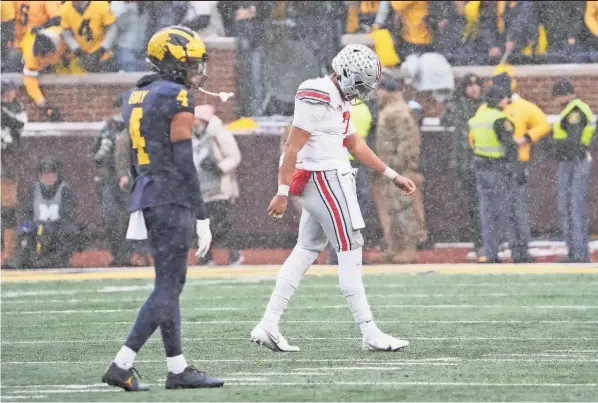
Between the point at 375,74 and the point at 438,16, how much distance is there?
10372mm

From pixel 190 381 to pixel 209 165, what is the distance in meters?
10.9

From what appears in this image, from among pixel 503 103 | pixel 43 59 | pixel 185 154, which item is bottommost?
pixel 503 103

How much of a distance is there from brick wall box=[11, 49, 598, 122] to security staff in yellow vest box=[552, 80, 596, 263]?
1.81 metres

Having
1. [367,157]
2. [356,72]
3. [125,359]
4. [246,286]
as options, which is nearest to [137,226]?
[125,359]

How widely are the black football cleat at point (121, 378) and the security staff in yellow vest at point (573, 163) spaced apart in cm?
1090

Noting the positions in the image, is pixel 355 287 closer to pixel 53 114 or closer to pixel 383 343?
pixel 383 343

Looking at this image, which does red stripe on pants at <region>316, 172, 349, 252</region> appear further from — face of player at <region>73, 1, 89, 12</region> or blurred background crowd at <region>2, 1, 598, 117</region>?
face of player at <region>73, 1, 89, 12</region>

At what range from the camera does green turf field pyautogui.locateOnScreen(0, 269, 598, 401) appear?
8438mm

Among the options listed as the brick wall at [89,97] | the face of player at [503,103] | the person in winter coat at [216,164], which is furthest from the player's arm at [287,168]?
the brick wall at [89,97]

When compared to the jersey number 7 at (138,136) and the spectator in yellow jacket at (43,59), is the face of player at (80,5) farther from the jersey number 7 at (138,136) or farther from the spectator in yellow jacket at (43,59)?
the jersey number 7 at (138,136)

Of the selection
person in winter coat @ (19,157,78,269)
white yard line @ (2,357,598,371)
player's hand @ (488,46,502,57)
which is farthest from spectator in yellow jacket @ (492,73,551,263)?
white yard line @ (2,357,598,371)

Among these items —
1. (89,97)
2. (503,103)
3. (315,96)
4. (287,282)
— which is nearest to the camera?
(315,96)

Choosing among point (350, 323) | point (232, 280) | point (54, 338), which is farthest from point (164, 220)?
point (232, 280)

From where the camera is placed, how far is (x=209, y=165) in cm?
1933
